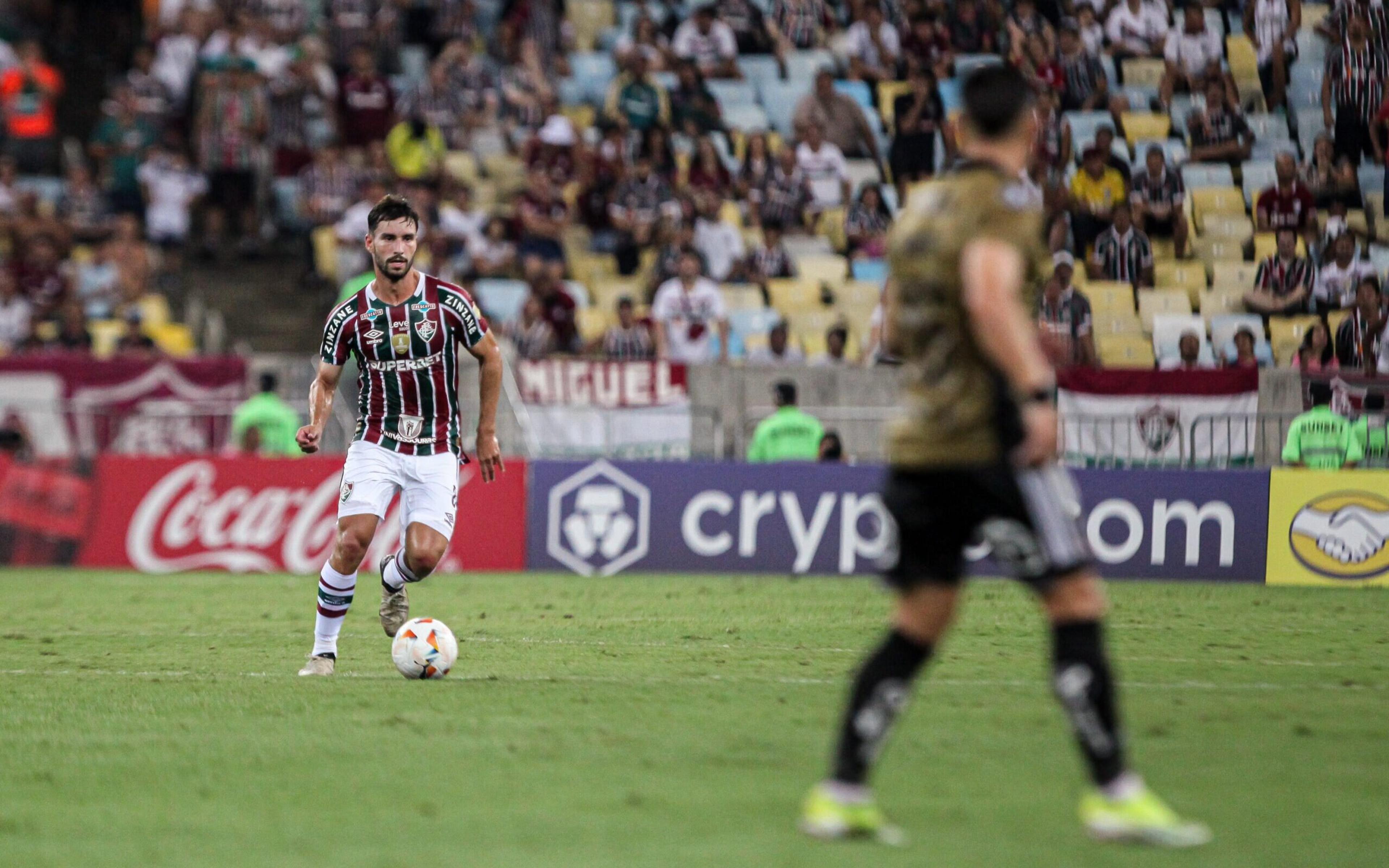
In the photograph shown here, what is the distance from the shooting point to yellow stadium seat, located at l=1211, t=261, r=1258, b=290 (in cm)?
1948

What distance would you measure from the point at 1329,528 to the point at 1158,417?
82.7 inches

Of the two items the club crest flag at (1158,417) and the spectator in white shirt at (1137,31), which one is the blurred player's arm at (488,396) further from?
the spectator in white shirt at (1137,31)

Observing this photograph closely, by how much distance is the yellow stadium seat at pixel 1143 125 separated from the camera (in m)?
21.0

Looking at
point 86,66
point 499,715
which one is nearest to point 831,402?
point 499,715

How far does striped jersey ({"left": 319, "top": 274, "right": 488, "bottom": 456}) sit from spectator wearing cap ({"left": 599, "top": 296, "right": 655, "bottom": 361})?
9.63 m

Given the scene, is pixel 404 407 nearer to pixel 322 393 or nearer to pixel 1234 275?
pixel 322 393

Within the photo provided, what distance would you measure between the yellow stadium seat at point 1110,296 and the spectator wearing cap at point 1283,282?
4.08 ft

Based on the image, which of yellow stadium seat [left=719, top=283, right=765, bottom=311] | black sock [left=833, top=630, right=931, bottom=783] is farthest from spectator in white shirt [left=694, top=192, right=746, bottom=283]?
black sock [left=833, top=630, right=931, bottom=783]

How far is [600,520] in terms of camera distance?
1734 cm

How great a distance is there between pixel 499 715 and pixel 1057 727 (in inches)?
97.5

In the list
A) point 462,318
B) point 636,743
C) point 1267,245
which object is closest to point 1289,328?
point 1267,245

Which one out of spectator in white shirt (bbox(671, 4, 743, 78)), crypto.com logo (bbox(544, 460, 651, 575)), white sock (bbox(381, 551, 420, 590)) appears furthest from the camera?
spectator in white shirt (bbox(671, 4, 743, 78))

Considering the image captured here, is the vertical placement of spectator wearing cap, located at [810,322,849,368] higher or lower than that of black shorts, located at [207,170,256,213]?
lower

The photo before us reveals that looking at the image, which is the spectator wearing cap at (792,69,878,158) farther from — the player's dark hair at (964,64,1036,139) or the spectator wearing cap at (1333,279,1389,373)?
the player's dark hair at (964,64,1036,139)
